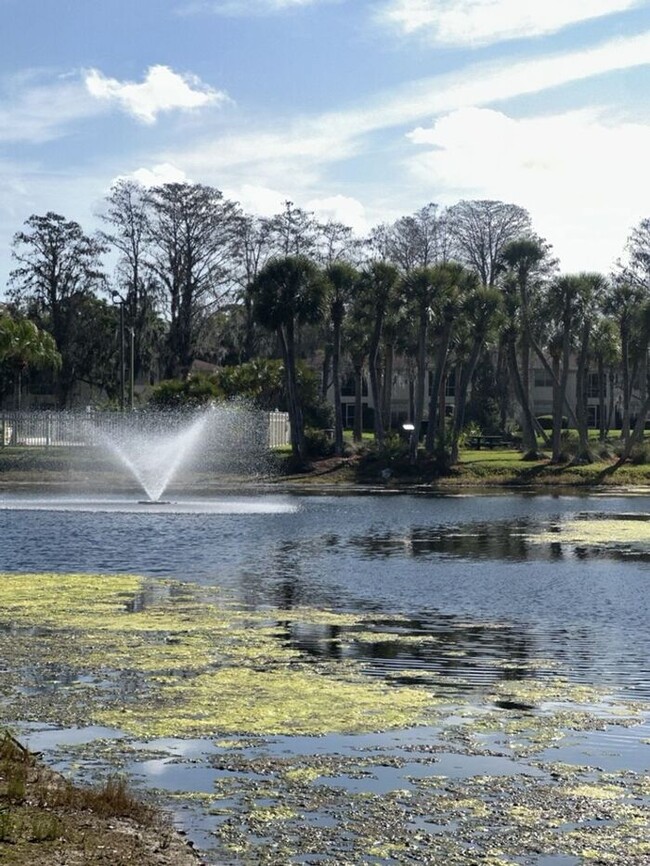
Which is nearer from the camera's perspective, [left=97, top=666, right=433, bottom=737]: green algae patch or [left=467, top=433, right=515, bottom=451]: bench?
[left=97, top=666, right=433, bottom=737]: green algae patch

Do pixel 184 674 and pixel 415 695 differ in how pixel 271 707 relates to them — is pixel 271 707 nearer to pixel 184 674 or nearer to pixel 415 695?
pixel 415 695

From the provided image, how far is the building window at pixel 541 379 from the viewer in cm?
12650

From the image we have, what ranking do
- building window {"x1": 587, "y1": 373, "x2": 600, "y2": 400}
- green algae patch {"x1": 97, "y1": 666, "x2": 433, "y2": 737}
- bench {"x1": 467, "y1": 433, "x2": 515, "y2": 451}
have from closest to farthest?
green algae patch {"x1": 97, "y1": 666, "x2": 433, "y2": 737} → bench {"x1": 467, "y1": 433, "x2": 515, "y2": 451} → building window {"x1": 587, "y1": 373, "x2": 600, "y2": 400}

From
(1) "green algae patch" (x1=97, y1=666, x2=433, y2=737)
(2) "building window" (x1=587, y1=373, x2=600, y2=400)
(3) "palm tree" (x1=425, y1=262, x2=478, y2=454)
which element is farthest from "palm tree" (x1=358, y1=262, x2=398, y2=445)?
(1) "green algae patch" (x1=97, y1=666, x2=433, y2=737)

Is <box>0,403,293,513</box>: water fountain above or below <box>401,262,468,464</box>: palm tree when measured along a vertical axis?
below

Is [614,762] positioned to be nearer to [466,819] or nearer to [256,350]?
[466,819]

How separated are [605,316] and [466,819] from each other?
76.5 meters

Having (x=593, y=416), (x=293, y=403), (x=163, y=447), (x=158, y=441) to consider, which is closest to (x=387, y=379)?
(x=293, y=403)

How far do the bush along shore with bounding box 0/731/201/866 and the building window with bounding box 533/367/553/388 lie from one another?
116 meters

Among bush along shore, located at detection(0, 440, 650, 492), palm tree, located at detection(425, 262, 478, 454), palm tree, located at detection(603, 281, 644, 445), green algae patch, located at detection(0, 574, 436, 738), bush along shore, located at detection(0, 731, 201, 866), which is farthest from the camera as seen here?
palm tree, located at detection(603, 281, 644, 445)

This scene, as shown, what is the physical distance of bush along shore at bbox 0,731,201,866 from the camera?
10.0 m

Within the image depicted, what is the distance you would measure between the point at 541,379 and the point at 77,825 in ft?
390

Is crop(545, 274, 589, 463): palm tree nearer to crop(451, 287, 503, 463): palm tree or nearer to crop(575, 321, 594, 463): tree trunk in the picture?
crop(575, 321, 594, 463): tree trunk

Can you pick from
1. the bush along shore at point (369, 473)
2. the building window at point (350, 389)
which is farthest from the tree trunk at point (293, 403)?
the building window at point (350, 389)
